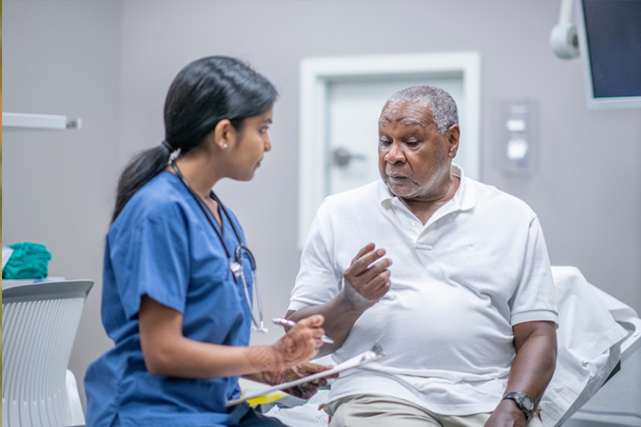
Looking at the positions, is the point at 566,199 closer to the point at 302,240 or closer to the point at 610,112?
the point at 610,112

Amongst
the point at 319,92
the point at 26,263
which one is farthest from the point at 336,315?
the point at 319,92

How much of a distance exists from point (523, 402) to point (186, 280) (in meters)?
0.75

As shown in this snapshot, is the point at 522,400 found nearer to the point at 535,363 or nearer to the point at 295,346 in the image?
the point at 535,363

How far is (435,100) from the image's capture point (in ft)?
4.87

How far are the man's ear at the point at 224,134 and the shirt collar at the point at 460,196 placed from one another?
0.61 m

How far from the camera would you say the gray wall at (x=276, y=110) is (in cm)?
287

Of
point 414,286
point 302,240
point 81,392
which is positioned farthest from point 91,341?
point 414,286

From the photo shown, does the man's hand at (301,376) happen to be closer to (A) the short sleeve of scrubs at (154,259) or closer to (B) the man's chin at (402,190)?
(A) the short sleeve of scrubs at (154,259)

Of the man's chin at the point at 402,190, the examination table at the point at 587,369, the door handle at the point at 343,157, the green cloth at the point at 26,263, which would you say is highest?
the door handle at the point at 343,157

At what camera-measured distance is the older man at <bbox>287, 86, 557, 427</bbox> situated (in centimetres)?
132

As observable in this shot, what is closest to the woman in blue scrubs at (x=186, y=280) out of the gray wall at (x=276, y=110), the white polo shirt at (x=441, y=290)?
the white polo shirt at (x=441, y=290)

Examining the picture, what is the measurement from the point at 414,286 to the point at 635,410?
103 cm

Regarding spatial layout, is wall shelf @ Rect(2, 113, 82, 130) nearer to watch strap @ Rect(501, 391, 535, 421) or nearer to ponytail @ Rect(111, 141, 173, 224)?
ponytail @ Rect(111, 141, 173, 224)

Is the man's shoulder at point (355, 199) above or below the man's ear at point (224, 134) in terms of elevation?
below
